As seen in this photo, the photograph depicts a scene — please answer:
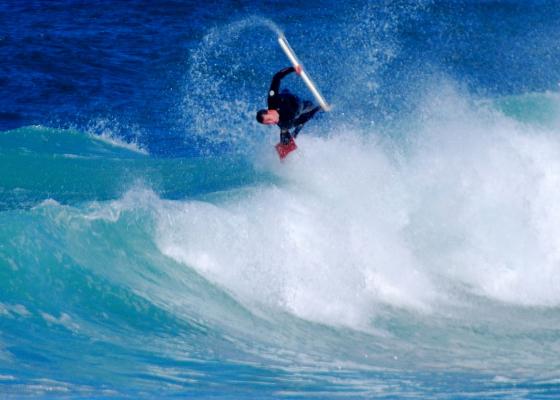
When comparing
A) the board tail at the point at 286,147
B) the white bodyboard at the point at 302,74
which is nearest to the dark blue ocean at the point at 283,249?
the board tail at the point at 286,147

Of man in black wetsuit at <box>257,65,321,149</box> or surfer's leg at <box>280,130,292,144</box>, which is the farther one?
surfer's leg at <box>280,130,292,144</box>

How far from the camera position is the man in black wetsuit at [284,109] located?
1052cm

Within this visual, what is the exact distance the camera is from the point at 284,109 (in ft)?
36.2

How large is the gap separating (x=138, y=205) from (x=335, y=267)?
2.68 meters

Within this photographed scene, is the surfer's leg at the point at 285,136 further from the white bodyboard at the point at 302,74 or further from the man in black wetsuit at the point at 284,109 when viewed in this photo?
the white bodyboard at the point at 302,74

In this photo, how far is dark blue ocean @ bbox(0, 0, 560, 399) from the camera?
8477mm

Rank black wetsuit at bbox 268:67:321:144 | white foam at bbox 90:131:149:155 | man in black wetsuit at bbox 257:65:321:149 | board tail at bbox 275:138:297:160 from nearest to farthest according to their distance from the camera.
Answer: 1. man in black wetsuit at bbox 257:65:321:149
2. black wetsuit at bbox 268:67:321:144
3. board tail at bbox 275:138:297:160
4. white foam at bbox 90:131:149:155

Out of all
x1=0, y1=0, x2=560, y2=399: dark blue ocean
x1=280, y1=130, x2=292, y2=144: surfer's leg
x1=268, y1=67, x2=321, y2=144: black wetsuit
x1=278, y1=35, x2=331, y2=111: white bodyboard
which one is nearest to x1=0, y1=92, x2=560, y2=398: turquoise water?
x1=0, y1=0, x2=560, y2=399: dark blue ocean

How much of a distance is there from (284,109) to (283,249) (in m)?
1.83

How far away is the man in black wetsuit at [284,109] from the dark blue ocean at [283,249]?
1089 millimetres

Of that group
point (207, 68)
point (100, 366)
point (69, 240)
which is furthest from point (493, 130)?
point (207, 68)

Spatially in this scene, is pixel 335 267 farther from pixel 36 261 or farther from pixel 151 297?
pixel 36 261

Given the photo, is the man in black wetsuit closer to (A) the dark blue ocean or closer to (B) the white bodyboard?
(B) the white bodyboard

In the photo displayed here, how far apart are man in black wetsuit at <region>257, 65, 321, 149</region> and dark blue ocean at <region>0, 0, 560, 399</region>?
3.57ft
